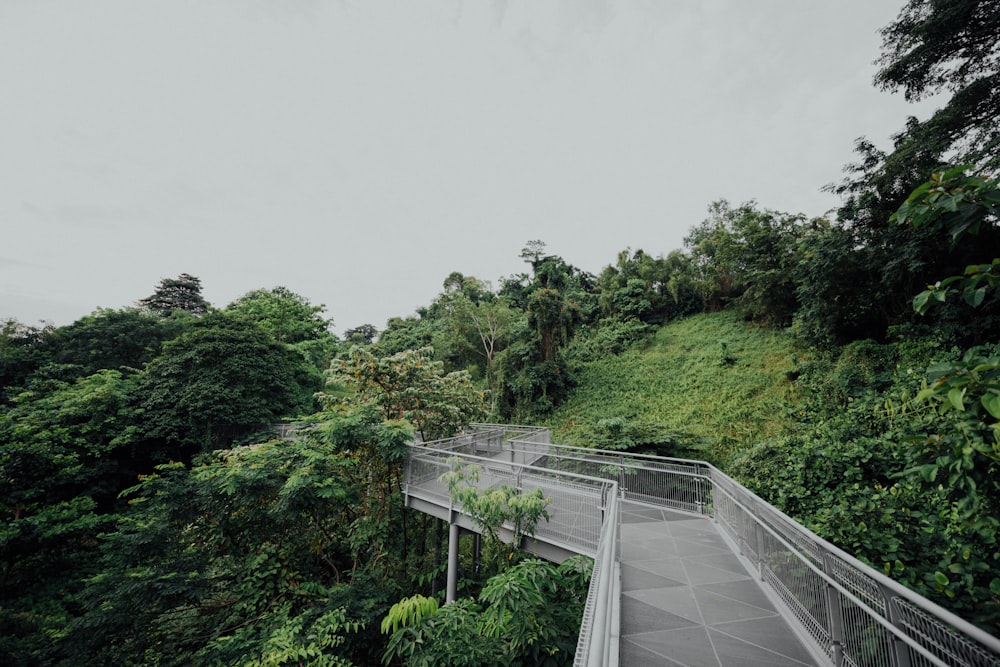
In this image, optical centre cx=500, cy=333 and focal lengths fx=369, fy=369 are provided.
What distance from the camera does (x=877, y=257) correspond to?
11391 millimetres

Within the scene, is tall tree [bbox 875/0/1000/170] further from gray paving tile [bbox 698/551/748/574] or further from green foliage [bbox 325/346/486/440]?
green foliage [bbox 325/346/486/440]

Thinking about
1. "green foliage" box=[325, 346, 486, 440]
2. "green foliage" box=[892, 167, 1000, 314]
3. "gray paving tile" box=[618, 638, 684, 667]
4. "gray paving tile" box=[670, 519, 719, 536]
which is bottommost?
"gray paving tile" box=[670, 519, 719, 536]

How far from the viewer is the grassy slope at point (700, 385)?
50.5 ft

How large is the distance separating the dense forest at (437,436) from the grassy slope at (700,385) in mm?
194

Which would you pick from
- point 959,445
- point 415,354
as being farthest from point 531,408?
point 959,445

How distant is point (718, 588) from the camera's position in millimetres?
4668

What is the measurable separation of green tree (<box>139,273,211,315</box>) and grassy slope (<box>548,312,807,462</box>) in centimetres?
3833

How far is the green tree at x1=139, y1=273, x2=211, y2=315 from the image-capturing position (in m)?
36.8

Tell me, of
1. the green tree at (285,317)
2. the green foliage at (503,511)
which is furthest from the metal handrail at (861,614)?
the green tree at (285,317)

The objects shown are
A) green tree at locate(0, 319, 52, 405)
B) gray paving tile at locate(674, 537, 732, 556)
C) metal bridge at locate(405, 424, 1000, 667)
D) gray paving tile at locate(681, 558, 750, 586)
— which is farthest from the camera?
green tree at locate(0, 319, 52, 405)

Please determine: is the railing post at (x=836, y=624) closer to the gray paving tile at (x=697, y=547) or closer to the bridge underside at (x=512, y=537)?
the gray paving tile at (x=697, y=547)

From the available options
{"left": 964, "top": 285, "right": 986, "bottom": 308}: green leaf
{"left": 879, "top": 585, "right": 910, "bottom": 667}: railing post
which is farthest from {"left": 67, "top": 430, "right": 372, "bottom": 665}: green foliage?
{"left": 964, "top": 285, "right": 986, "bottom": 308}: green leaf

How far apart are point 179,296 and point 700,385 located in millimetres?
47434

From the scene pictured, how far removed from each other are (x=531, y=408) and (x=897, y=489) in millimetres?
18389
